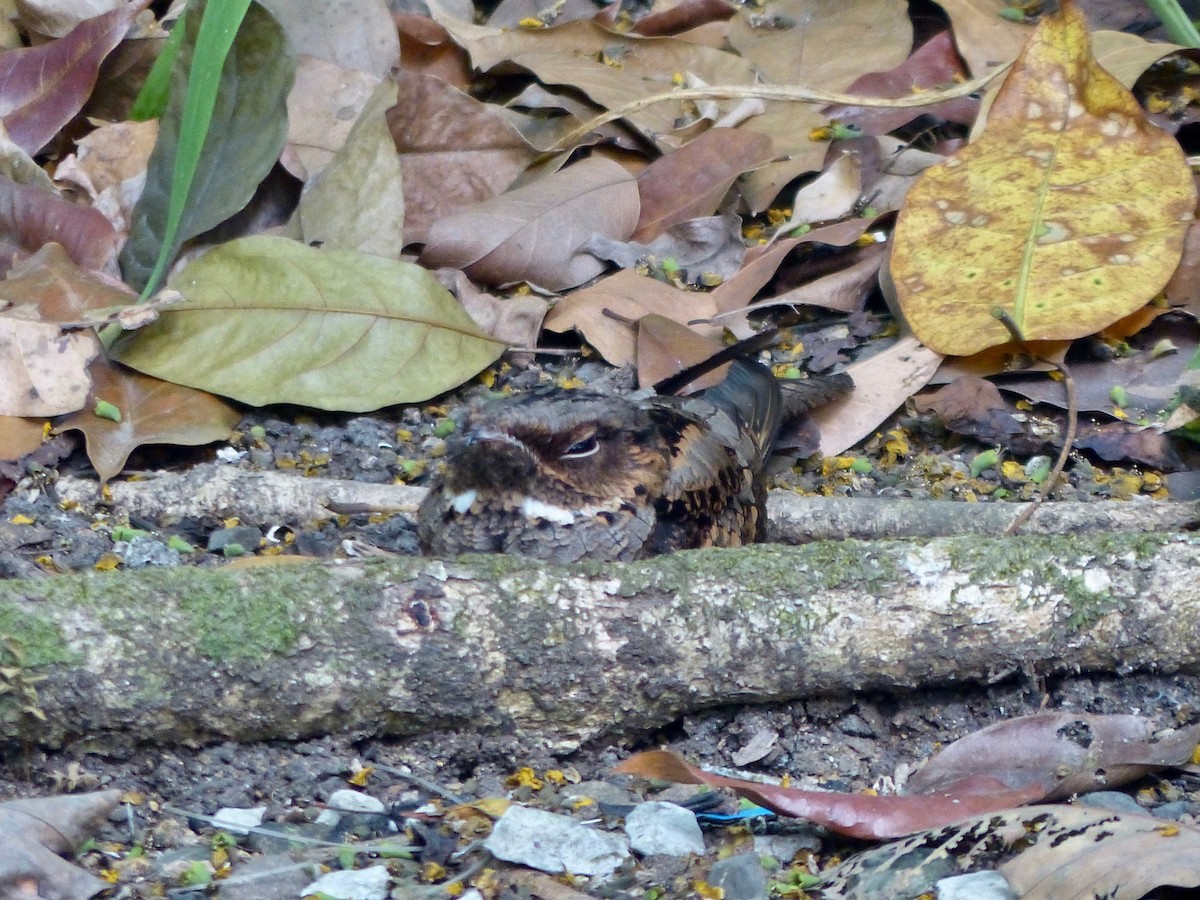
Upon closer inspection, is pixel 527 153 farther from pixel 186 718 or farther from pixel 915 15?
pixel 186 718

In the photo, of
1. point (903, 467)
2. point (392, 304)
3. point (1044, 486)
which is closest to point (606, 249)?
point (392, 304)

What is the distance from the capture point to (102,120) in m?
4.24

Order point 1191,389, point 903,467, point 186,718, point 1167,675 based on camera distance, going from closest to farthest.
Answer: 1. point 186,718
2. point 1167,675
3. point 1191,389
4. point 903,467

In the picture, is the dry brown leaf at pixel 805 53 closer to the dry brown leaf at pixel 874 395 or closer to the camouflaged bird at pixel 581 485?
the dry brown leaf at pixel 874 395

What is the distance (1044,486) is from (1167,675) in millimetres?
973

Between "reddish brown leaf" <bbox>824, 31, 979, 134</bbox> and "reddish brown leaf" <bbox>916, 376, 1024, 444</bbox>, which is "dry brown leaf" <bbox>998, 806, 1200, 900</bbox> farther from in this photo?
"reddish brown leaf" <bbox>824, 31, 979, 134</bbox>

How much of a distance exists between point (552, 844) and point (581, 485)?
109 centimetres

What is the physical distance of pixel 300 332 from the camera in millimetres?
3545

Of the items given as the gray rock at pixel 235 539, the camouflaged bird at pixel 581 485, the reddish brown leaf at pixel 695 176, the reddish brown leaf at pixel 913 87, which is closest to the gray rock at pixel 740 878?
the camouflaged bird at pixel 581 485

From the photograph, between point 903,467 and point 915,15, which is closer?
point 903,467

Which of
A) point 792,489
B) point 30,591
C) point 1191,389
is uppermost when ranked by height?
point 30,591

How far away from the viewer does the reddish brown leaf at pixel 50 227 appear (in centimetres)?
368

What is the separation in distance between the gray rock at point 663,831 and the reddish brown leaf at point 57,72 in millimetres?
2929

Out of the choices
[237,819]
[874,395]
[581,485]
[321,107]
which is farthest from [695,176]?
[237,819]
